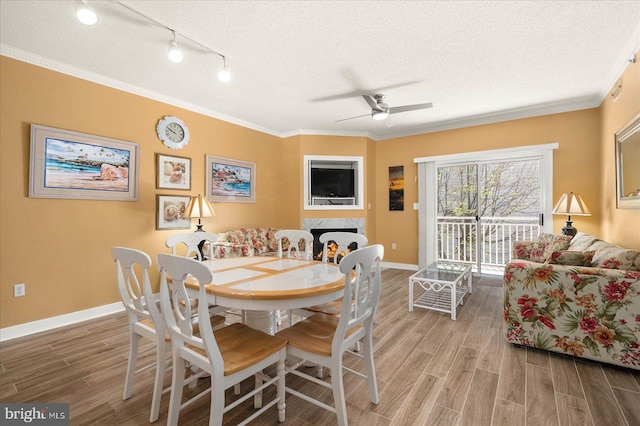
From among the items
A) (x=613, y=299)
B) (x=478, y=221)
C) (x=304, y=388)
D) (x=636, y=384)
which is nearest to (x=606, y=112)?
(x=478, y=221)

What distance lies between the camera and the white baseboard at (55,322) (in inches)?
103

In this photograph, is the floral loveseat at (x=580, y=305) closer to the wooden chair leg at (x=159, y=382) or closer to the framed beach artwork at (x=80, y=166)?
the wooden chair leg at (x=159, y=382)

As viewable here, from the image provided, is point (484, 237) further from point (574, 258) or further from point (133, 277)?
point (133, 277)

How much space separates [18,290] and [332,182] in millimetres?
4347

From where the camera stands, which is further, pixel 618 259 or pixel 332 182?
pixel 332 182

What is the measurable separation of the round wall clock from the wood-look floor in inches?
92.0

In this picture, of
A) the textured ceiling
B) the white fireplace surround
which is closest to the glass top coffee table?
the white fireplace surround

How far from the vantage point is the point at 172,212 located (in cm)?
379

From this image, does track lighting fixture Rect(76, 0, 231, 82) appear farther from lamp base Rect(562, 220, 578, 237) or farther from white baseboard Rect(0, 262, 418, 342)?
lamp base Rect(562, 220, 578, 237)

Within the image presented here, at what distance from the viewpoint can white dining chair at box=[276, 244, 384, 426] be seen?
144 centimetres

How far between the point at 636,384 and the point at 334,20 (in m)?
3.36

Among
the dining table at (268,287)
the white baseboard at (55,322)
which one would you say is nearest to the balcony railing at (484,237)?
the dining table at (268,287)

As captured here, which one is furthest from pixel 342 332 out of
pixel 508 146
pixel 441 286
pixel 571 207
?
pixel 508 146

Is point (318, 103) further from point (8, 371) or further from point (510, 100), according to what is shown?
point (8, 371)
